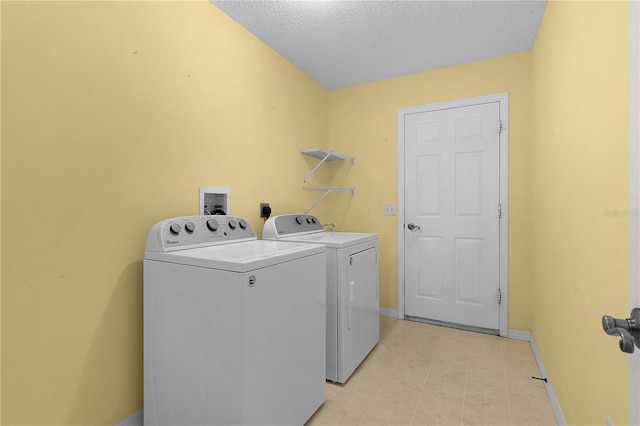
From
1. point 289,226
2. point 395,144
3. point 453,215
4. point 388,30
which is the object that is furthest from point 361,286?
point 388,30

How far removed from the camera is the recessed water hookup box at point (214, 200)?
6.01 feet

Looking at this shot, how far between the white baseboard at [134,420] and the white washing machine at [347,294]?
101cm

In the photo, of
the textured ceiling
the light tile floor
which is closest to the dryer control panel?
the light tile floor

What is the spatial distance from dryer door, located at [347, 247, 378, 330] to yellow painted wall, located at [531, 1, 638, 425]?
107 centimetres

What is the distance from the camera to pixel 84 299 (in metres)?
1.28

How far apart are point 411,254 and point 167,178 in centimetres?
221

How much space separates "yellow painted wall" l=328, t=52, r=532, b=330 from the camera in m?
2.50

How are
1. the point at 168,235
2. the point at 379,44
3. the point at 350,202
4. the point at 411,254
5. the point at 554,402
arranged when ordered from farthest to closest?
the point at 350,202, the point at 411,254, the point at 379,44, the point at 554,402, the point at 168,235

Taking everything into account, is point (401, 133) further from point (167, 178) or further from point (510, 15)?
point (167, 178)

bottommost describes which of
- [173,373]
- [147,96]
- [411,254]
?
[173,373]

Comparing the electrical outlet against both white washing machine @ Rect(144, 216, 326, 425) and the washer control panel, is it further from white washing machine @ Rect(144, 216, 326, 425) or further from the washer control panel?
white washing machine @ Rect(144, 216, 326, 425)

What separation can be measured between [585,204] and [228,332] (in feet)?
4.80

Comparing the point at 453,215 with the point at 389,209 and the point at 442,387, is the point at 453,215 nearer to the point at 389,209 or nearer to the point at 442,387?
the point at 389,209

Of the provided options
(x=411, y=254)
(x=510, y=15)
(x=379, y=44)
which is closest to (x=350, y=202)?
(x=411, y=254)
